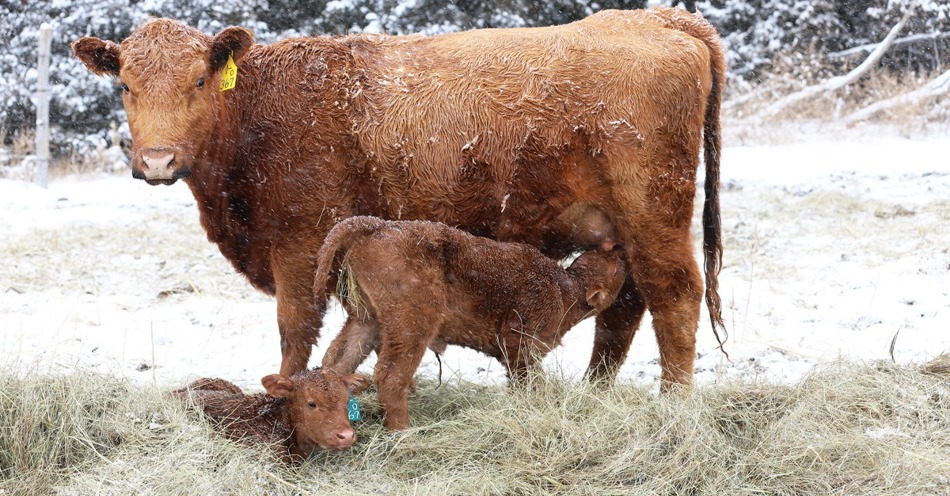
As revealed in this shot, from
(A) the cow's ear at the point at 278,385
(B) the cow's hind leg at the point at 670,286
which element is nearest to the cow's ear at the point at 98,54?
(A) the cow's ear at the point at 278,385

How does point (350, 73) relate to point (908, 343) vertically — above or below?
above

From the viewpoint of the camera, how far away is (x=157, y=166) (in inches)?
185

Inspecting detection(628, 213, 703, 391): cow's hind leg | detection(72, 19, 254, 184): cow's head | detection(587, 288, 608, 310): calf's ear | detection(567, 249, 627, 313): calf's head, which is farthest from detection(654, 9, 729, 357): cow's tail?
detection(72, 19, 254, 184): cow's head

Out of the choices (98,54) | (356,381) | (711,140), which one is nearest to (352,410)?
(356,381)

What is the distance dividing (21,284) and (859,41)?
45.7 feet

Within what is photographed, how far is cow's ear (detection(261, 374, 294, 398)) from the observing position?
458 centimetres

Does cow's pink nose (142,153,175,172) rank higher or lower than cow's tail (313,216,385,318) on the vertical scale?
higher

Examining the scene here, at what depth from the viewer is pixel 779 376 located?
595cm

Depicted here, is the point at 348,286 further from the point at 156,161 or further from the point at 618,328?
the point at 618,328

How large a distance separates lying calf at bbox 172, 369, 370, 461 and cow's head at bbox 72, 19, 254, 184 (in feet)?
3.65

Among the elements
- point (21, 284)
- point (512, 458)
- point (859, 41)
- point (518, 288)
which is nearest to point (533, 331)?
point (518, 288)

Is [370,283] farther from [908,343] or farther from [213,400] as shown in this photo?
[908,343]

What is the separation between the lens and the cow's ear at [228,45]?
503cm

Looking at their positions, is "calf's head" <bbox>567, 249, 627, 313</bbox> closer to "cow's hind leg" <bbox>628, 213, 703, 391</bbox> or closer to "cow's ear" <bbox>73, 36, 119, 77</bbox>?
"cow's hind leg" <bbox>628, 213, 703, 391</bbox>
